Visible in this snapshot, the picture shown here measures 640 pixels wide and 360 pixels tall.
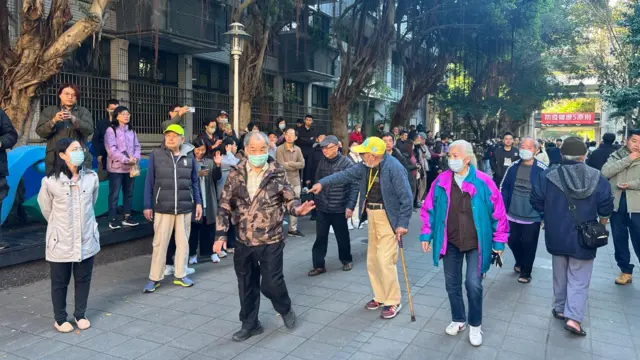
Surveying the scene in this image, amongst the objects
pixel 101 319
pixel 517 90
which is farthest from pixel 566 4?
pixel 101 319

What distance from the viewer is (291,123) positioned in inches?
699

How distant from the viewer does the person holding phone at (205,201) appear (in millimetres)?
6637

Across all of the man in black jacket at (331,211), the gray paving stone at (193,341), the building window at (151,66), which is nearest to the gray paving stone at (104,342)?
the gray paving stone at (193,341)

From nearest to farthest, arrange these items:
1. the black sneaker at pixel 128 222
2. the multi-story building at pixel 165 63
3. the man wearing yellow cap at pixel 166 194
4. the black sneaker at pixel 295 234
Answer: the man wearing yellow cap at pixel 166 194, the black sneaker at pixel 128 222, the black sneaker at pixel 295 234, the multi-story building at pixel 165 63

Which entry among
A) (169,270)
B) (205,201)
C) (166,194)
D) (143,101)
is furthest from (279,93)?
(166,194)

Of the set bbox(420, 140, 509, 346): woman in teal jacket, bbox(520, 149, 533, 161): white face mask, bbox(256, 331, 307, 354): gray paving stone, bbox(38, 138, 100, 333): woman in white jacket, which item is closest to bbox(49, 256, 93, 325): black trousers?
bbox(38, 138, 100, 333): woman in white jacket

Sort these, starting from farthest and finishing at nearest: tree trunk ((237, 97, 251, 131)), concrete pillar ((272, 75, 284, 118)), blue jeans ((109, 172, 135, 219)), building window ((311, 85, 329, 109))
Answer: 1. building window ((311, 85, 329, 109))
2. concrete pillar ((272, 75, 284, 118))
3. tree trunk ((237, 97, 251, 131))
4. blue jeans ((109, 172, 135, 219))

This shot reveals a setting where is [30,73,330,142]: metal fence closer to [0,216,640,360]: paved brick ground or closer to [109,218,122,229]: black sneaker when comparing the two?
[109,218,122,229]: black sneaker

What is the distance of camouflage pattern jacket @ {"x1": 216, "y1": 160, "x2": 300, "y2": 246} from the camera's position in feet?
13.9

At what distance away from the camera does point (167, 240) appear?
18.3ft

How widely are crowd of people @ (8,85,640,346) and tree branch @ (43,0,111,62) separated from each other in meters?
1.18

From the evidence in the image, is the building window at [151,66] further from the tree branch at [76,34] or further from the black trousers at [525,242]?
the black trousers at [525,242]

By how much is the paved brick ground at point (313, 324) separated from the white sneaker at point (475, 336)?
0.07 metres

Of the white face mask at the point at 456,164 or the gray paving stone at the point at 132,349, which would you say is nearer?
the gray paving stone at the point at 132,349
